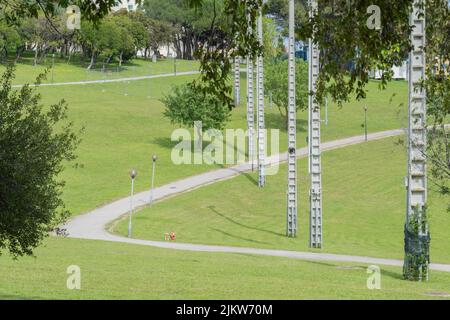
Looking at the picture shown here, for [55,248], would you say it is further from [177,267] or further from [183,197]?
[183,197]

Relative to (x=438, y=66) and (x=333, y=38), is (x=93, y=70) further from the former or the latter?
(x=333, y=38)

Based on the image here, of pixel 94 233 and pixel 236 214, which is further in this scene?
pixel 236 214

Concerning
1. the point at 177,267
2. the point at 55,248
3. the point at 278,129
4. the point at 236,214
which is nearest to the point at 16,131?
the point at 177,267

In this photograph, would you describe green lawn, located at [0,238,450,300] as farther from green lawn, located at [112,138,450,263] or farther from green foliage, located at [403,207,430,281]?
green lawn, located at [112,138,450,263]

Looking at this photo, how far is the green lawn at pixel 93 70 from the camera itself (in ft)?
416

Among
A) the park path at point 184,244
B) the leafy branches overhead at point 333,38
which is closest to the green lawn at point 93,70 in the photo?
the park path at point 184,244

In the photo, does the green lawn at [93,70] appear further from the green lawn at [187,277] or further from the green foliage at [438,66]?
the green foliage at [438,66]

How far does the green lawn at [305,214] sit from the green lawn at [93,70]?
167 feet

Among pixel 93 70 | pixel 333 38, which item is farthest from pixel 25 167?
pixel 93 70

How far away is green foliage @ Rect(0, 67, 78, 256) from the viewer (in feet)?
55.6

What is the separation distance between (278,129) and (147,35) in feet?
218

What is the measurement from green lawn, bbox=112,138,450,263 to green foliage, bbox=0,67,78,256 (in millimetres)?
25322

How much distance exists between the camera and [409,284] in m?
27.1

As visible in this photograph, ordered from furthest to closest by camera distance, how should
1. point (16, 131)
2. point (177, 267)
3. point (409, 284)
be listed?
point (177, 267) < point (409, 284) < point (16, 131)
